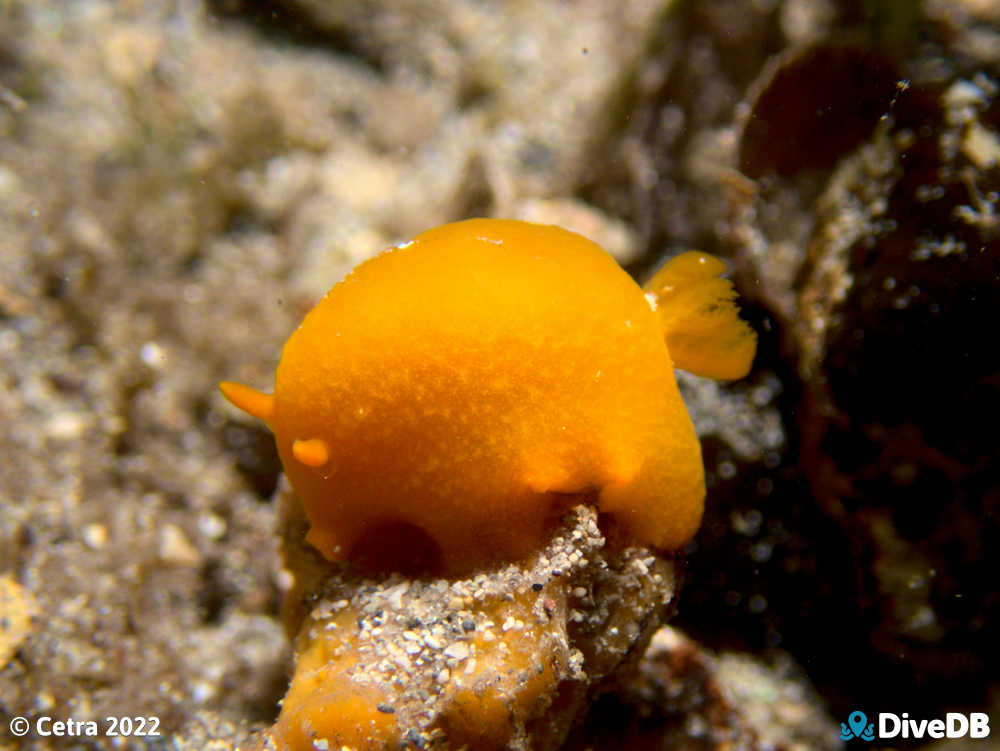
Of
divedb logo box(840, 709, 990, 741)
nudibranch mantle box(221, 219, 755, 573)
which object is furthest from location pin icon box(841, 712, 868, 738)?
nudibranch mantle box(221, 219, 755, 573)

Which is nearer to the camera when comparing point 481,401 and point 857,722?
point 481,401

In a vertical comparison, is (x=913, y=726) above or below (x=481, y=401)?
below

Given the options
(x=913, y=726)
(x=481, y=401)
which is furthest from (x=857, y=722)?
(x=481, y=401)

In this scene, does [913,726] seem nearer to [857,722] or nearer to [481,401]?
[857,722]

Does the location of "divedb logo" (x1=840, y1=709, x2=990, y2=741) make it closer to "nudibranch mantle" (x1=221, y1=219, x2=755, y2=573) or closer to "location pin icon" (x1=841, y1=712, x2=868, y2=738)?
"location pin icon" (x1=841, y1=712, x2=868, y2=738)

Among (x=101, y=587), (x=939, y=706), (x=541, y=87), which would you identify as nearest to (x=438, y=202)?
(x=541, y=87)

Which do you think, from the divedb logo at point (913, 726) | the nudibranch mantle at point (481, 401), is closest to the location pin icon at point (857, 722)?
the divedb logo at point (913, 726)

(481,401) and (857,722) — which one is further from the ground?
(481,401)
